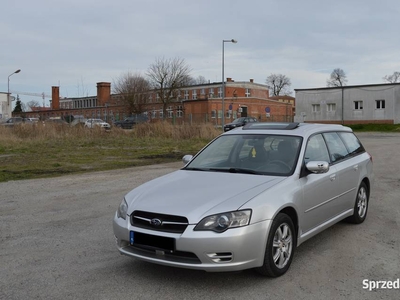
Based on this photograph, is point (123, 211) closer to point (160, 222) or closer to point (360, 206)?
point (160, 222)

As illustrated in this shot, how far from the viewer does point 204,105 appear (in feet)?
218

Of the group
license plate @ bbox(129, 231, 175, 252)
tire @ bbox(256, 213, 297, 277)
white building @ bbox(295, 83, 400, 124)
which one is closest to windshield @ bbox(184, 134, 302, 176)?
tire @ bbox(256, 213, 297, 277)

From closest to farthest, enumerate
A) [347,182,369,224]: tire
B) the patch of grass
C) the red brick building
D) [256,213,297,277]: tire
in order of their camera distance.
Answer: [256,213,297,277]: tire
[347,182,369,224]: tire
the patch of grass
the red brick building

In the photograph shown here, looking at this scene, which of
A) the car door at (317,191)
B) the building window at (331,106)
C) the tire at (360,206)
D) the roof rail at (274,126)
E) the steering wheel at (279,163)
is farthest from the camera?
the building window at (331,106)

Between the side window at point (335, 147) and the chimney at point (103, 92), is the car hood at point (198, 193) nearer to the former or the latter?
the side window at point (335, 147)

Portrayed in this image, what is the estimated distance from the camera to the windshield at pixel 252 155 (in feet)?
16.9

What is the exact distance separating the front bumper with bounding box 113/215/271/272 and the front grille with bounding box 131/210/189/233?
0.16 feet

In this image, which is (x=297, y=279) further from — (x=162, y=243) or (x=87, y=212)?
(x=87, y=212)

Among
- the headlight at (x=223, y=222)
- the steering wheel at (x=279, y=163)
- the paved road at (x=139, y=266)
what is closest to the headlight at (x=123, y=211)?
the paved road at (x=139, y=266)

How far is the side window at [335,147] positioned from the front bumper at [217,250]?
89.8 inches

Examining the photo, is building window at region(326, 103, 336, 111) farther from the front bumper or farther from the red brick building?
the front bumper

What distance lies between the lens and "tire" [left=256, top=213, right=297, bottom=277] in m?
4.23

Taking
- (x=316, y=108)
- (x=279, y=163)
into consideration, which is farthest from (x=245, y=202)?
(x=316, y=108)

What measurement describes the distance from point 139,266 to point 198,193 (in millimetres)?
1091
